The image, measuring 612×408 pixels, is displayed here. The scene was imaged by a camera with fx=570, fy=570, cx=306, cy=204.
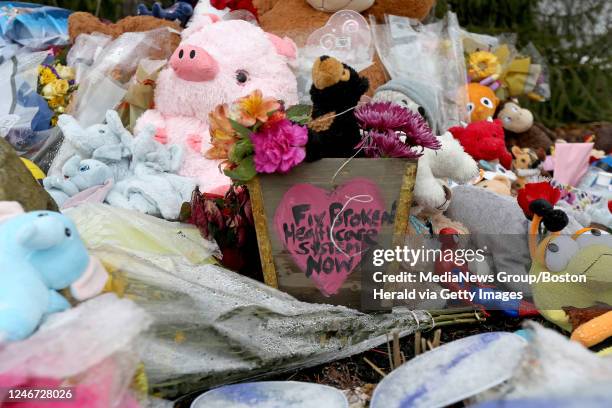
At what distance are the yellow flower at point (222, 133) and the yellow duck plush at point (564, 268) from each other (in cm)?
81

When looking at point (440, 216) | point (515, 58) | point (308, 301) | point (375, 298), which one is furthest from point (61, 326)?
point (515, 58)

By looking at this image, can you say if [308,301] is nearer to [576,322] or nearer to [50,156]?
[576,322]

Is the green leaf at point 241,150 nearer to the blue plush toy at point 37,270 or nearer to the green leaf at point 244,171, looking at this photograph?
the green leaf at point 244,171

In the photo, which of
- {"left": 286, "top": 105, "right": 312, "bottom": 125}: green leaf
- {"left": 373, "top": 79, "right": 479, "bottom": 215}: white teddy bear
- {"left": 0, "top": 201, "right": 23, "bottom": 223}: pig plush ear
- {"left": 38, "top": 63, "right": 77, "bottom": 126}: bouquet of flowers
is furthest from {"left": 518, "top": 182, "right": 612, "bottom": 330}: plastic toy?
{"left": 38, "top": 63, "right": 77, "bottom": 126}: bouquet of flowers

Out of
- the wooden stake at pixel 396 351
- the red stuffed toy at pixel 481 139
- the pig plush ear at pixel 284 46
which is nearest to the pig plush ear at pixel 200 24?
the pig plush ear at pixel 284 46

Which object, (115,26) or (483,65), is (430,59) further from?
(115,26)

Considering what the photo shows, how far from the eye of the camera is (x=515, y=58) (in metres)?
3.01

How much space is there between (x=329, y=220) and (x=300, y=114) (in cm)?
29

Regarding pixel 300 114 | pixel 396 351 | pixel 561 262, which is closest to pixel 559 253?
pixel 561 262

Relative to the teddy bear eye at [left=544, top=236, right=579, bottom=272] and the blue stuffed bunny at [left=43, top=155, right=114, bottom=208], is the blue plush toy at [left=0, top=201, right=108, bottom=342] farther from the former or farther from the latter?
the teddy bear eye at [left=544, top=236, right=579, bottom=272]

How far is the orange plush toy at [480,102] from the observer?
8.85 ft

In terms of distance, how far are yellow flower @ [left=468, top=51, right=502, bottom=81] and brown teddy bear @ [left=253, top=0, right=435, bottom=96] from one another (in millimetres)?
380

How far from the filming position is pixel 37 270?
1.02 m

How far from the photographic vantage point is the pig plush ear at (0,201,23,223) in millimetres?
1081
